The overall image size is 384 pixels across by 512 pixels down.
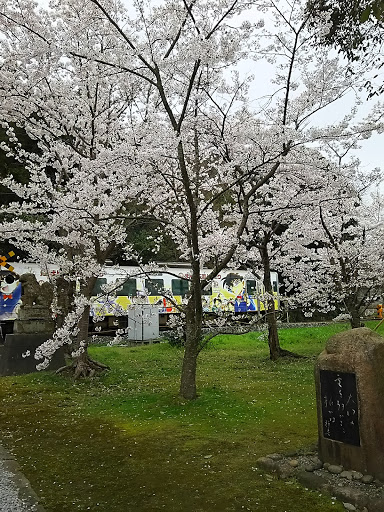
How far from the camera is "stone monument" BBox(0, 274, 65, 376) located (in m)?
10.2

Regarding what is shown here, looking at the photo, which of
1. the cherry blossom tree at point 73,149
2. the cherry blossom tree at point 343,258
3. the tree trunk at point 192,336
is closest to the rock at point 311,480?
the tree trunk at point 192,336

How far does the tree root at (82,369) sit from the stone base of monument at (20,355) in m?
0.71

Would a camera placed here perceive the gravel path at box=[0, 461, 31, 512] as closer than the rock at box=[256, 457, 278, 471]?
Yes

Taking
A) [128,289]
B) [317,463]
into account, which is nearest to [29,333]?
[128,289]

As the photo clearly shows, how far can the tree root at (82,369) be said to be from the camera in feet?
31.1

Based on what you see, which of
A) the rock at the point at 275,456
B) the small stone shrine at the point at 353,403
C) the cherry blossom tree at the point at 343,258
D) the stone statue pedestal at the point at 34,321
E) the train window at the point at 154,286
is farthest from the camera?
the stone statue pedestal at the point at 34,321

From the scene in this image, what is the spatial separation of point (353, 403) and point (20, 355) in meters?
8.28

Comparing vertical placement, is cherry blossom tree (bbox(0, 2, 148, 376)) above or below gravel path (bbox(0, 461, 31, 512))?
above

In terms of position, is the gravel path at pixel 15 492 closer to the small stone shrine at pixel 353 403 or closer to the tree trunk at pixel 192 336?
the small stone shrine at pixel 353 403

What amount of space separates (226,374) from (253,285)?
40.5 feet

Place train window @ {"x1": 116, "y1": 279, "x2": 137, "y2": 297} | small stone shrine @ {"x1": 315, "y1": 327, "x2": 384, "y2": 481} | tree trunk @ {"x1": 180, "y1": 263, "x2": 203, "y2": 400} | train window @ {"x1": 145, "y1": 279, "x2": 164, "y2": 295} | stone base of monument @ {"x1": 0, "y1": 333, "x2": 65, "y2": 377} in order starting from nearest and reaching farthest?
small stone shrine @ {"x1": 315, "y1": 327, "x2": 384, "y2": 481}
tree trunk @ {"x1": 180, "y1": 263, "x2": 203, "y2": 400}
train window @ {"x1": 145, "y1": 279, "x2": 164, "y2": 295}
stone base of monument @ {"x1": 0, "y1": 333, "x2": 65, "y2": 377}
train window @ {"x1": 116, "y1": 279, "x2": 137, "y2": 297}

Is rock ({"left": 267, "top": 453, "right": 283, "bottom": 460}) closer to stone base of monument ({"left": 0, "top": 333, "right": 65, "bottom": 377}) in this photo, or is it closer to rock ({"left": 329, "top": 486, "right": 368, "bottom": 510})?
rock ({"left": 329, "top": 486, "right": 368, "bottom": 510})

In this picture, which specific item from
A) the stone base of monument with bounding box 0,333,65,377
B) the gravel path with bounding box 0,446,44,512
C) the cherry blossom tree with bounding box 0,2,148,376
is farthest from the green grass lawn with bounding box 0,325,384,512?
the cherry blossom tree with bounding box 0,2,148,376

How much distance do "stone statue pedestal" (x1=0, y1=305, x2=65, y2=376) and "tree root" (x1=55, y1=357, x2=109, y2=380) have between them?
31.7 inches
